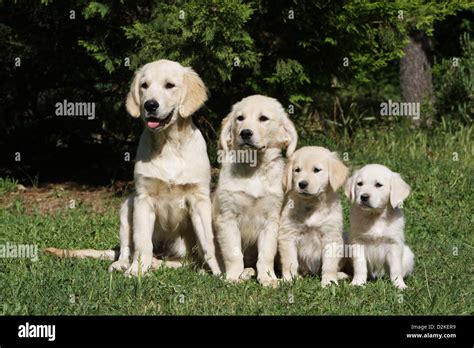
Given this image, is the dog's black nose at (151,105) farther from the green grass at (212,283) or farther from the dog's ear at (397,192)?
the dog's ear at (397,192)

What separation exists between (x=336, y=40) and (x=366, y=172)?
344 cm

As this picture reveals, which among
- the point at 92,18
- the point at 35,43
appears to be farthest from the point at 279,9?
the point at 35,43

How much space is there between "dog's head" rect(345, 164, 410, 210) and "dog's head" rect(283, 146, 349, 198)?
142 mm

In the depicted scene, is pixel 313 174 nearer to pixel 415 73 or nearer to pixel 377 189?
pixel 377 189

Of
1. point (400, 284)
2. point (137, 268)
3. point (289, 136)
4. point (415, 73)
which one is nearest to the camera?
point (400, 284)

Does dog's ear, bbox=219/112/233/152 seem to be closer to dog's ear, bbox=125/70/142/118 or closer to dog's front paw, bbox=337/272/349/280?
dog's ear, bbox=125/70/142/118

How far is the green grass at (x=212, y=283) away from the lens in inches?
206

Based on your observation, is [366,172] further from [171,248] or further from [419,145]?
[419,145]

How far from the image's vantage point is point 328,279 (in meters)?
6.00

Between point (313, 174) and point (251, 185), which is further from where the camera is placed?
point (251, 185)

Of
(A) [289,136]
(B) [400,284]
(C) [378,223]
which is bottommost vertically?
(B) [400,284]

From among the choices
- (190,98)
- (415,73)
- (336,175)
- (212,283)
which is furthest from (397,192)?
(415,73)

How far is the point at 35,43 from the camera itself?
30.9ft

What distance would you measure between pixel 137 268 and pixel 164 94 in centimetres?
141
